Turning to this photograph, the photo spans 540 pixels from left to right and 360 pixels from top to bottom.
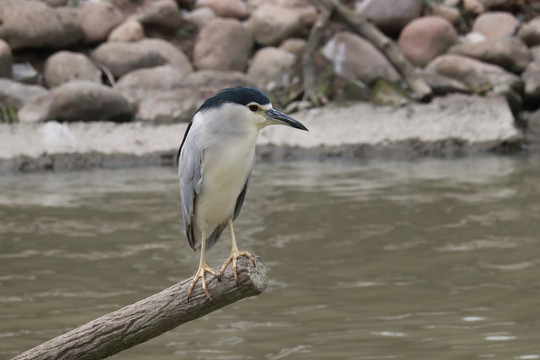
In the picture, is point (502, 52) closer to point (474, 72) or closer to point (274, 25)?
point (474, 72)

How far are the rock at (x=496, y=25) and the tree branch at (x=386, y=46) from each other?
10.6 feet

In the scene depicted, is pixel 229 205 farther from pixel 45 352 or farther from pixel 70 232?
pixel 70 232

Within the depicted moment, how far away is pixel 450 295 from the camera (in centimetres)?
490

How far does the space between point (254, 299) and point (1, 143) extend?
686cm

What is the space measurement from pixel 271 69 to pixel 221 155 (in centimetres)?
1082

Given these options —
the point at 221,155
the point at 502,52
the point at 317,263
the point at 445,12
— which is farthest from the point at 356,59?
the point at 221,155

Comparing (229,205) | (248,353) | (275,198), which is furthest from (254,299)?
(275,198)

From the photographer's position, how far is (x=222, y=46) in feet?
46.6

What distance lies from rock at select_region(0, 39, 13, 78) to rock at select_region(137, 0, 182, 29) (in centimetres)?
284

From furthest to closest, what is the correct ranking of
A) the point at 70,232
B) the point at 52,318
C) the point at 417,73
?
the point at 417,73
the point at 70,232
the point at 52,318

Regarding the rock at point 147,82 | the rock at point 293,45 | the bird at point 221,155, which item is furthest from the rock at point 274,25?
the bird at point 221,155

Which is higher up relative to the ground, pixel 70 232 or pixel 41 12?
pixel 41 12

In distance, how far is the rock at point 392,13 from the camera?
48.3ft

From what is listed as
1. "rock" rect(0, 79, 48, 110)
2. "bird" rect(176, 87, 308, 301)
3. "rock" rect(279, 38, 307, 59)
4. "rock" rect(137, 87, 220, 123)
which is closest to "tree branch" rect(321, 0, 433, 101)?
"rock" rect(279, 38, 307, 59)
